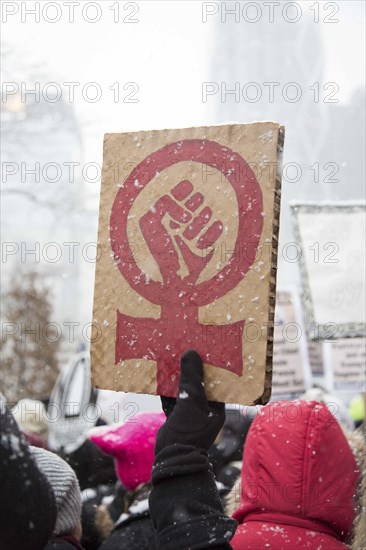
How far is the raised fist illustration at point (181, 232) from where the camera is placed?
42.3 inches

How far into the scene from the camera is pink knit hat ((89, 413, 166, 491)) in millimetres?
1769

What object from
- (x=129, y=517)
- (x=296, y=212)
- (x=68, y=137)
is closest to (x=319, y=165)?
(x=68, y=137)

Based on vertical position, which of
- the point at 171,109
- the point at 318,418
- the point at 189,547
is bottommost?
the point at 189,547

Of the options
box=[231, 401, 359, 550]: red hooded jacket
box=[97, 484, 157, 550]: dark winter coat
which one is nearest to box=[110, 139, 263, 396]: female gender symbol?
box=[231, 401, 359, 550]: red hooded jacket

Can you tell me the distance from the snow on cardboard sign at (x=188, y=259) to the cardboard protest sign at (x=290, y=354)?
2.37m

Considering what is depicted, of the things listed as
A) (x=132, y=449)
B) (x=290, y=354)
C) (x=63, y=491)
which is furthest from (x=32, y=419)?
(x=63, y=491)

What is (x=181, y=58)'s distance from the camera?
3.78 m

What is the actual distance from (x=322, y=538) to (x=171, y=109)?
8.84ft

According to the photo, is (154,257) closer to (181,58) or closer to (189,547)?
(189,547)

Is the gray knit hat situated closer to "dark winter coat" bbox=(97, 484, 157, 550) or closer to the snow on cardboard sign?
the snow on cardboard sign

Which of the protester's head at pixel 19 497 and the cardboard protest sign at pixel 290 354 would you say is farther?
the cardboard protest sign at pixel 290 354

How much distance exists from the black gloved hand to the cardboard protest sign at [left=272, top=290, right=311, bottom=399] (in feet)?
7.91

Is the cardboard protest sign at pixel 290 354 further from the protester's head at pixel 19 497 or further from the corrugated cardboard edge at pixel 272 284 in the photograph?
the protester's head at pixel 19 497

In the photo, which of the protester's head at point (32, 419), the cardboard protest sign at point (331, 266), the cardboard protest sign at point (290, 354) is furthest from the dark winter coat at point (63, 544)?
the cardboard protest sign at point (290, 354)
